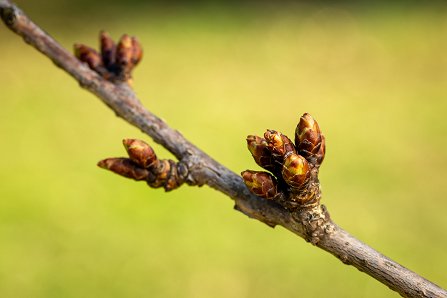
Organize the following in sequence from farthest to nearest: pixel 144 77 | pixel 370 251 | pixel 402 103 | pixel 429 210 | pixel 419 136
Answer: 1. pixel 144 77
2. pixel 402 103
3. pixel 419 136
4. pixel 429 210
5. pixel 370 251

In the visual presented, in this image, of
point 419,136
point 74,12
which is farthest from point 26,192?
point 74,12

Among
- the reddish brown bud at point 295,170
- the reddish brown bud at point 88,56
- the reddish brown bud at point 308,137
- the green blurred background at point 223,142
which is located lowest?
the reddish brown bud at point 295,170

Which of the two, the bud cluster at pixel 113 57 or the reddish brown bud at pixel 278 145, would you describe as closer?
the reddish brown bud at pixel 278 145

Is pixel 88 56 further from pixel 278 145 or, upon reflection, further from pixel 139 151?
pixel 278 145

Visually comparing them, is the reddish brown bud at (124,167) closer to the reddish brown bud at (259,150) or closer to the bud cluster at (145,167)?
the bud cluster at (145,167)

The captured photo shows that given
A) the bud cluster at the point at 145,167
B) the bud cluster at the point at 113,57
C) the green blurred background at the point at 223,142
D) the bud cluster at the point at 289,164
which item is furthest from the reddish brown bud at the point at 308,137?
the green blurred background at the point at 223,142

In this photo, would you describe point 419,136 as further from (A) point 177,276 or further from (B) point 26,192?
(B) point 26,192

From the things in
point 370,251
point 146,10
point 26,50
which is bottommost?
point 370,251
